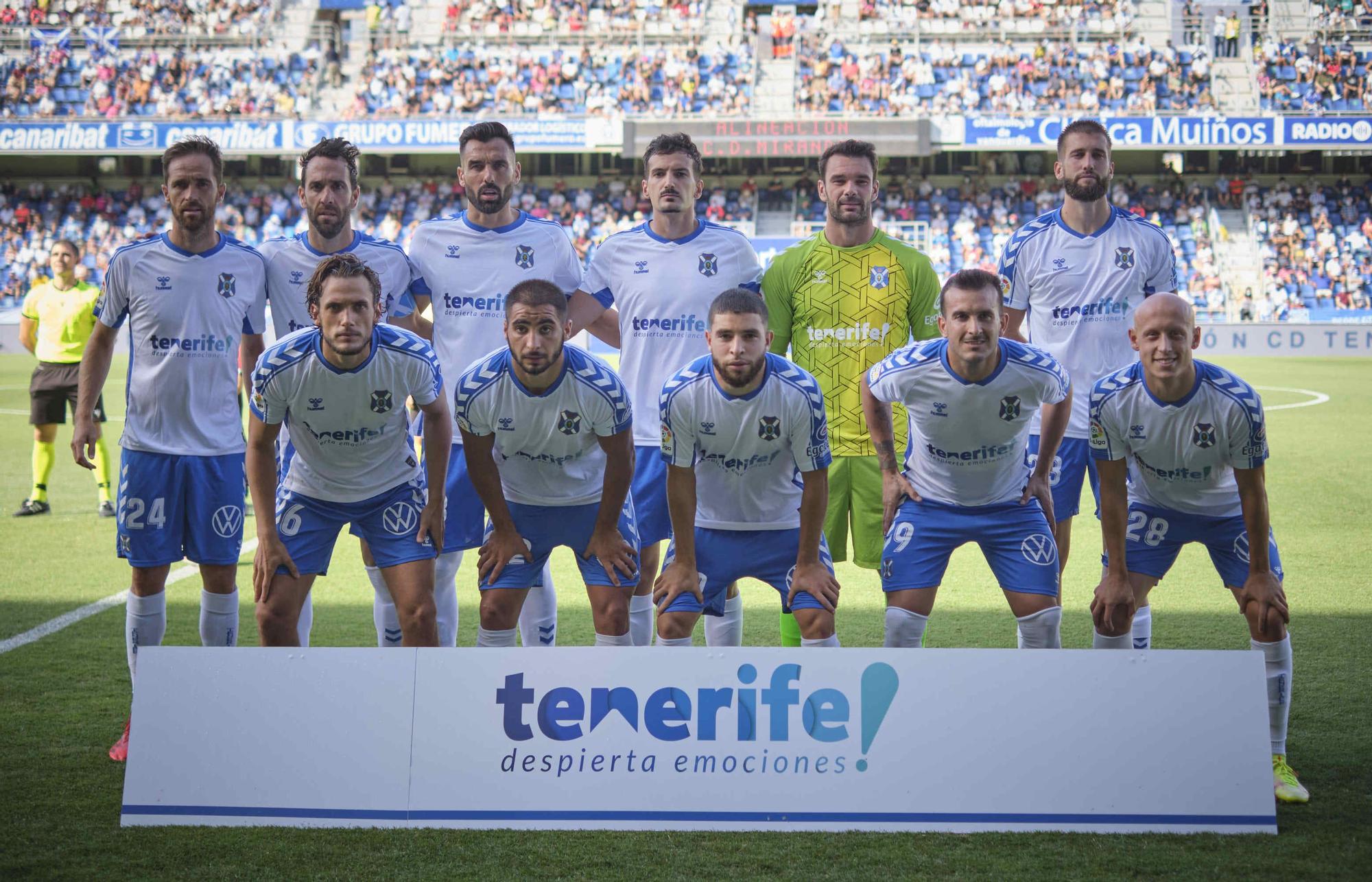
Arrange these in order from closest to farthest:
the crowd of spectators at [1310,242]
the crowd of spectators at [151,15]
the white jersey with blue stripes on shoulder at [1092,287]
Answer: the white jersey with blue stripes on shoulder at [1092,287] → the crowd of spectators at [1310,242] → the crowd of spectators at [151,15]

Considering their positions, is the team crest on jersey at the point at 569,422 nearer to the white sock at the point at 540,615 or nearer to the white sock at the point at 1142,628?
the white sock at the point at 540,615

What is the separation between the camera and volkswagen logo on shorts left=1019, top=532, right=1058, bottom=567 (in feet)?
14.1

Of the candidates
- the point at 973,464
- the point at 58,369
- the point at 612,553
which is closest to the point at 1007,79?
the point at 58,369

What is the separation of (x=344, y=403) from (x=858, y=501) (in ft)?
7.00

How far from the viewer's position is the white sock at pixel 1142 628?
488cm

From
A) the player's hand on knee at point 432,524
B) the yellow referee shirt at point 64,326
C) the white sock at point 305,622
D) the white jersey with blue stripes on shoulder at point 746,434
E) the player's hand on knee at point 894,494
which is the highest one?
the yellow referee shirt at point 64,326

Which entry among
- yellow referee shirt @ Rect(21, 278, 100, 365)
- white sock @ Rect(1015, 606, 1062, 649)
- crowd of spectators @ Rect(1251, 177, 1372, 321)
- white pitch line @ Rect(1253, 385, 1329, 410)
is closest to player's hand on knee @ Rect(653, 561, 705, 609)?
white sock @ Rect(1015, 606, 1062, 649)

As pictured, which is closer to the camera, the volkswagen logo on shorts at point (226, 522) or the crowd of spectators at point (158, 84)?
the volkswagen logo on shorts at point (226, 522)

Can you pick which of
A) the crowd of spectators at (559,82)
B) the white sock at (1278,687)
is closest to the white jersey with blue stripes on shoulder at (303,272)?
the white sock at (1278,687)

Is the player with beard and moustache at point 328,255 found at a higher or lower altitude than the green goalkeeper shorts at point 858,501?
higher

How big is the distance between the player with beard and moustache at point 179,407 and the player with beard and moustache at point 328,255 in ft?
0.70

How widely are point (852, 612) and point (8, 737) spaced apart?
4.13 m

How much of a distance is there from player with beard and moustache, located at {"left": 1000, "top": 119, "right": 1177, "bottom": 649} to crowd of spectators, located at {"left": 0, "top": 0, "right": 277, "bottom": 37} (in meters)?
35.8

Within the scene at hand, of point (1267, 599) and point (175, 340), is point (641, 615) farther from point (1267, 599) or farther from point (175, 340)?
point (1267, 599)
